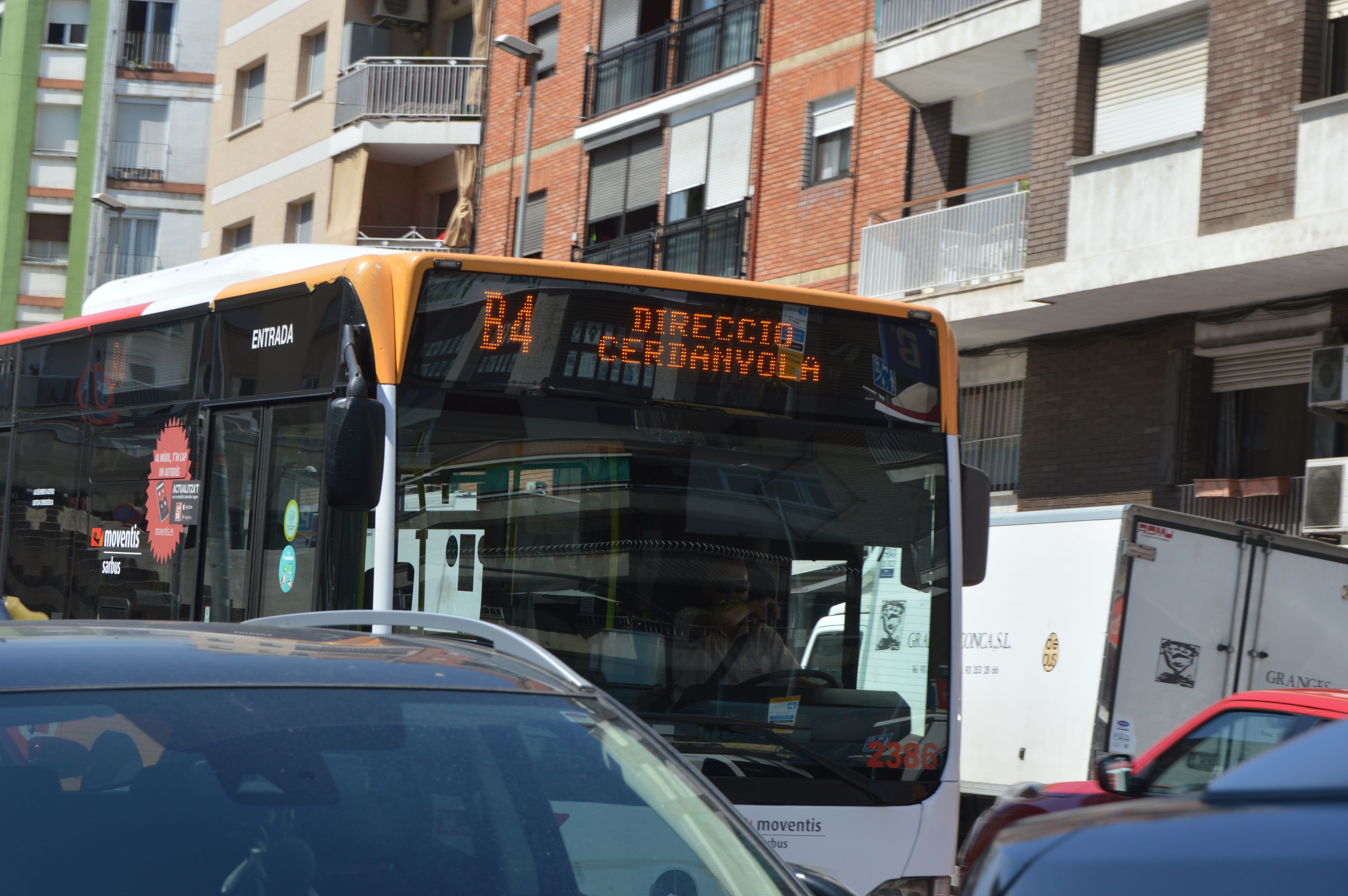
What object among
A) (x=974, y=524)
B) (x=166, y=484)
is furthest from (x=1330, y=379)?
(x=166, y=484)

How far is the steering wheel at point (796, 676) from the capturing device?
564 centimetres

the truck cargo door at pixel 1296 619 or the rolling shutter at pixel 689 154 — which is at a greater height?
the rolling shutter at pixel 689 154

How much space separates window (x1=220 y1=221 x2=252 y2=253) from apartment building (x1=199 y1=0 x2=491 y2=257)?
1.6 inches

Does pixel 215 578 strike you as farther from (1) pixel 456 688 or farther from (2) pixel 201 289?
(1) pixel 456 688

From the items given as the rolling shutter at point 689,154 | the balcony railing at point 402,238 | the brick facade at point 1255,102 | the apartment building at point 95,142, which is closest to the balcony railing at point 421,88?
the balcony railing at point 402,238

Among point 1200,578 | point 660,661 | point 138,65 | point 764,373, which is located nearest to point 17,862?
point 660,661

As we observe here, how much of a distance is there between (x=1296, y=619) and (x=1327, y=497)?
4.31 meters

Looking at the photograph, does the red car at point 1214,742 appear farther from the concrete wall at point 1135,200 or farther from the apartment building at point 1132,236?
the concrete wall at point 1135,200

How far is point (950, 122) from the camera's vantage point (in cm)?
2034

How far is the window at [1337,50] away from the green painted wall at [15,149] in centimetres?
3712

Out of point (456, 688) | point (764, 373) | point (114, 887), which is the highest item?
point (764, 373)

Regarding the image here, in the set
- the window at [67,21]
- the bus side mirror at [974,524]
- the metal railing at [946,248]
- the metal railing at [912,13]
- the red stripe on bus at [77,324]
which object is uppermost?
the window at [67,21]

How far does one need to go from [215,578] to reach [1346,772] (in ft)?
19.2

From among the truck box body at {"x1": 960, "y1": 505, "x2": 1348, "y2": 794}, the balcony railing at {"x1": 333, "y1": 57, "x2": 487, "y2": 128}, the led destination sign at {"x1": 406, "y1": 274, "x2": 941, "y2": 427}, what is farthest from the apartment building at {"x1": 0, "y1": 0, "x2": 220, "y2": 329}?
the led destination sign at {"x1": 406, "y1": 274, "x2": 941, "y2": 427}
